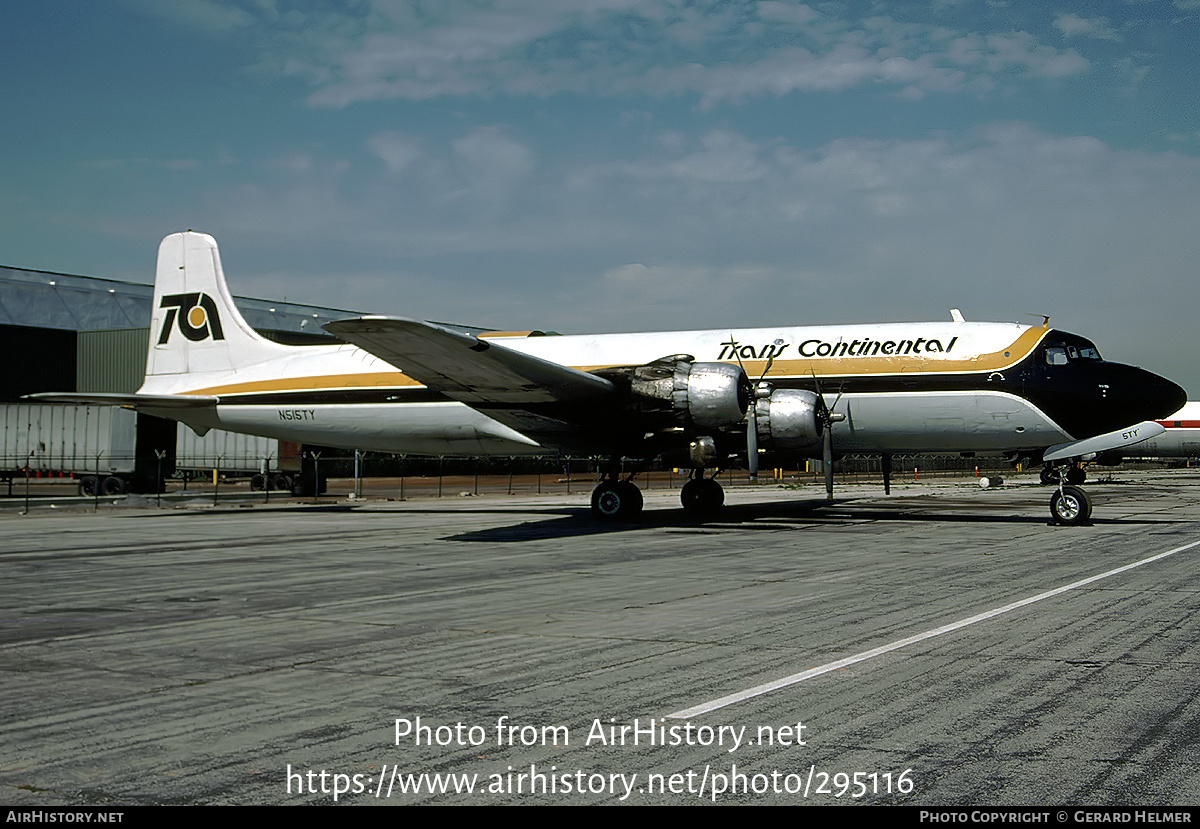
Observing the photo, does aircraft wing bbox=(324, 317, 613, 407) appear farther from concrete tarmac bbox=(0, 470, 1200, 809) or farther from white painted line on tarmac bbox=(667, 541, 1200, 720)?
white painted line on tarmac bbox=(667, 541, 1200, 720)

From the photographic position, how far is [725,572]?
13.7m

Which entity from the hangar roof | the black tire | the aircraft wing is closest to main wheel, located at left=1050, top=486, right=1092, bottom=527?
the black tire

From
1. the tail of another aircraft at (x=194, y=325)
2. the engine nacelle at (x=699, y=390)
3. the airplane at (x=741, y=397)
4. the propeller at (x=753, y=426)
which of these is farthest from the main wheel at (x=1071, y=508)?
the tail of another aircraft at (x=194, y=325)

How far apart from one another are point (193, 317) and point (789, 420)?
18.2 m

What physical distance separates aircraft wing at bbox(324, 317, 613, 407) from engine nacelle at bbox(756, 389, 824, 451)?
11.5 ft

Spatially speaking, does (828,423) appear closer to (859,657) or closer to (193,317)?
(859,657)

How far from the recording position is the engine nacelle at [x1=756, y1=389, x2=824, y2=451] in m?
21.5

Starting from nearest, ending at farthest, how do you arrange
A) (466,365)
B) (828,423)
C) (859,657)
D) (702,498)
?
(859,657)
(466,365)
(828,423)
(702,498)

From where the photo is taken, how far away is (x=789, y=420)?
2155 centimetres

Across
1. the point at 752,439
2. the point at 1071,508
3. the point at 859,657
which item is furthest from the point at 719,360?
the point at 859,657

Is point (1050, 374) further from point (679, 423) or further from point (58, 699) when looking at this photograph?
point (58, 699)

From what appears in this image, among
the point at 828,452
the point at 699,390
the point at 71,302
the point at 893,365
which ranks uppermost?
the point at 71,302

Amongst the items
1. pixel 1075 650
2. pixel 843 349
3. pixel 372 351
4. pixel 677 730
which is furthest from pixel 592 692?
pixel 843 349

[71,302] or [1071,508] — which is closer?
[1071,508]
